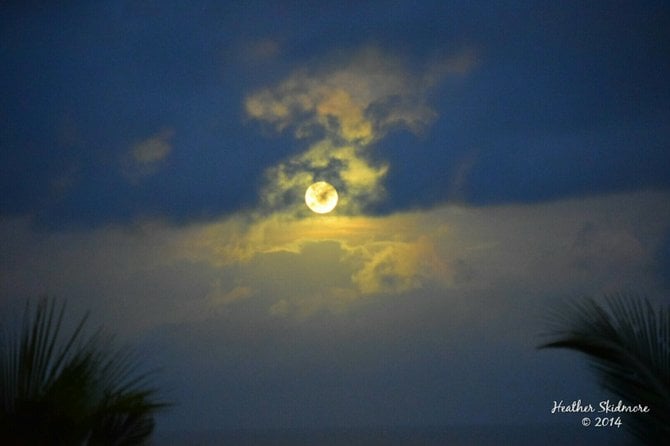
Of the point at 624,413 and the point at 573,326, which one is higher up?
the point at 573,326

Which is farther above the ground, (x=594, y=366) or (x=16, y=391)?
(x=594, y=366)

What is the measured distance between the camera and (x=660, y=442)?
5.07 metres

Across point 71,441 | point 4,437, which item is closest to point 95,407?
point 71,441

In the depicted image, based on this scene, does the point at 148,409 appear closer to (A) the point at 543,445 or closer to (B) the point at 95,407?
(B) the point at 95,407

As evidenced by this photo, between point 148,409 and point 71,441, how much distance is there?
543 mm

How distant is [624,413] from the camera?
17.5 ft

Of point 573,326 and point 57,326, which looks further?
point 573,326

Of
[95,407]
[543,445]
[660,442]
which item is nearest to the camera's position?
[95,407]

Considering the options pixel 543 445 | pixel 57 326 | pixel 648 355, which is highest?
pixel 543 445

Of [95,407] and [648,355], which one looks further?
[648,355]

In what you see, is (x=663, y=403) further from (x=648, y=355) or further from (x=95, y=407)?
(x=95, y=407)

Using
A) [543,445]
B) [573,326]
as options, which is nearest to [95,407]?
[573,326]

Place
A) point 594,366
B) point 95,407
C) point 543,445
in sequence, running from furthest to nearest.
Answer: point 543,445, point 594,366, point 95,407

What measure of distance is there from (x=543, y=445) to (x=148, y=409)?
16243cm
